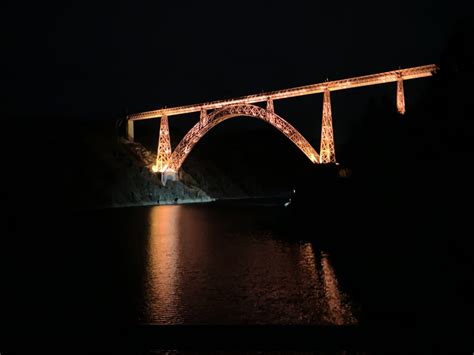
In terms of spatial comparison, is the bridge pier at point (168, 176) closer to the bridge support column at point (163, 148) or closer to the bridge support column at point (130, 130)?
the bridge support column at point (163, 148)

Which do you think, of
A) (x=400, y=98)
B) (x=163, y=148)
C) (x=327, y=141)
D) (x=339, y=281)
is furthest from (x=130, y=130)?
(x=339, y=281)

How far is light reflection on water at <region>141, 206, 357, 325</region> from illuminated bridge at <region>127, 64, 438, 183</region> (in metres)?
16.9

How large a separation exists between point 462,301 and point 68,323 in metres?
7.14

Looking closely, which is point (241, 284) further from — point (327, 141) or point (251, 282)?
point (327, 141)

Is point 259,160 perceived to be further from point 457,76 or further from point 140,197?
point 457,76

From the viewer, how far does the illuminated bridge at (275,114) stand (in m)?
29.0

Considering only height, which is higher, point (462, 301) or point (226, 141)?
point (226, 141)

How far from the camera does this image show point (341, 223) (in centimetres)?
1920

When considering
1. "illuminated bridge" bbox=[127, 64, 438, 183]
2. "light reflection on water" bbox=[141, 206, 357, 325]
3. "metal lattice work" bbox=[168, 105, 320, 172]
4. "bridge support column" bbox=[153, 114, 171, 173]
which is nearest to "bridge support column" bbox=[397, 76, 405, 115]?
"illuminated bridge" bbox=[127, 64, 438, 183]

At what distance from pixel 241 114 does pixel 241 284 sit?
3241 cm

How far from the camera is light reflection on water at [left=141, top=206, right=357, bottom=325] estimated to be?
741 centimetres


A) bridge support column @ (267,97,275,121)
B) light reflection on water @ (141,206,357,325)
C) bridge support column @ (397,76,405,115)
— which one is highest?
bridge support column @ (267,97,275,121)

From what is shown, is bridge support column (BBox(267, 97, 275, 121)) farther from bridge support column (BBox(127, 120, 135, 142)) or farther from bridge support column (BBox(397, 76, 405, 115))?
bridge support column (BBox(127, 120, 135, 142))

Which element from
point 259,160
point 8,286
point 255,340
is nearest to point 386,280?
point 255,340
